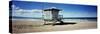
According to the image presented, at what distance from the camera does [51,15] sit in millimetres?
1509

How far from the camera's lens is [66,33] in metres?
1.57

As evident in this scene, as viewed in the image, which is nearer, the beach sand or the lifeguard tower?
the beach sand

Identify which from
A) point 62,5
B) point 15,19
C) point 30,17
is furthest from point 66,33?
point 15,19

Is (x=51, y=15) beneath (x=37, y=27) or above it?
above

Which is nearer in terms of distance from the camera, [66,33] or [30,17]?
[30,17]

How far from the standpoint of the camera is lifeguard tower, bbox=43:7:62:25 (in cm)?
148

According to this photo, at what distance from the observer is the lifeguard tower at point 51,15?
1.48m

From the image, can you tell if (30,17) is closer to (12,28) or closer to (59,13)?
(12,28)

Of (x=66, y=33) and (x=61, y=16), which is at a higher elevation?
(x=61, y=16)

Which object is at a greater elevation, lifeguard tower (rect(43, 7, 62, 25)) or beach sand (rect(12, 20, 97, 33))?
lifeguard tower (rect(43, 7, 62, 25))

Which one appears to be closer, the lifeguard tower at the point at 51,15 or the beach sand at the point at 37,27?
the beach sand at the point at 37,27

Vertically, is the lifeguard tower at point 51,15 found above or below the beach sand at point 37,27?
above
